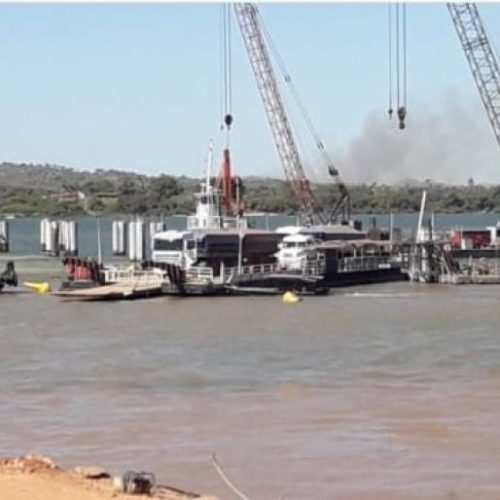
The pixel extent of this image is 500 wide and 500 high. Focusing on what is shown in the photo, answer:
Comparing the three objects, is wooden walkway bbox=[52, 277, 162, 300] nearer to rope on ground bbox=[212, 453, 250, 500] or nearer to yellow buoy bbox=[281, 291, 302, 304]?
yellow buoy bbox=[281, 291, 302, 304]

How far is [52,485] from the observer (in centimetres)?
1639

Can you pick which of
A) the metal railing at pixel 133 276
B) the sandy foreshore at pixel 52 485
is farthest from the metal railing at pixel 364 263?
the sandy foreshore at pixel 52 485

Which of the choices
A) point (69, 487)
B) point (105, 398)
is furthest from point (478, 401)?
point (69, 487)

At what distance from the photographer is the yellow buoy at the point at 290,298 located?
65.0 meters

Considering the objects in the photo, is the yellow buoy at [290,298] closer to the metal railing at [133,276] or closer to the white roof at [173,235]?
the metal railing at [133,276]

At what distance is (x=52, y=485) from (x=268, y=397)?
49.3 ft

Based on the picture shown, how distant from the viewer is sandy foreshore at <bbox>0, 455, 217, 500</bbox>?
15844 mm

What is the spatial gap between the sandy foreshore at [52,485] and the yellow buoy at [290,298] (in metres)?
46.8

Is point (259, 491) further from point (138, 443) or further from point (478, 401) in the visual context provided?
point (478, 401)

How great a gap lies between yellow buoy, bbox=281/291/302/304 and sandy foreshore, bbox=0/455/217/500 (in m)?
46.8

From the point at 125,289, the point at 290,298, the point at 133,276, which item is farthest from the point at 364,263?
the point at 125,289

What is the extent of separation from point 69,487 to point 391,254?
7054 centimetres

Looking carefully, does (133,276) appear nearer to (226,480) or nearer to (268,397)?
(268,397)

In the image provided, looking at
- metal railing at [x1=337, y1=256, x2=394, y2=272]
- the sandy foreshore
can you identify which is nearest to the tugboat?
metal railing at [x1=337, y1=256, x2=394, y2=272]
